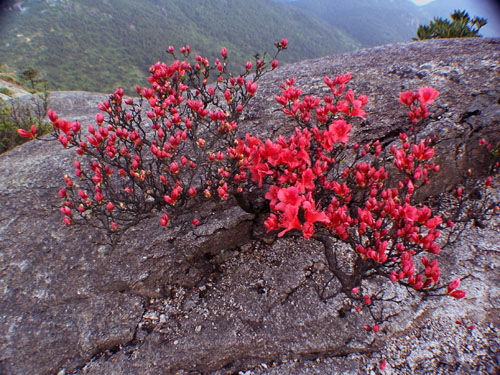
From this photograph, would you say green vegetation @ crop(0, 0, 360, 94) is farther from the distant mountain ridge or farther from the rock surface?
the rock surface

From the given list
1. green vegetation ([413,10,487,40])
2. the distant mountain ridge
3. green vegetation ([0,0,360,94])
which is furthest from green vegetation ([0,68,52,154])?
the distant mountain ridge

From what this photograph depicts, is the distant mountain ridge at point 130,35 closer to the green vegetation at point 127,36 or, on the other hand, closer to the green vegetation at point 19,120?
the green vegetation at point 127,36

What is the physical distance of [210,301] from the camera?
2.90m

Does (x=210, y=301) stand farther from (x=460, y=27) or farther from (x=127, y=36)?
(x=127, y=36)

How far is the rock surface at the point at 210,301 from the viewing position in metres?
2.49

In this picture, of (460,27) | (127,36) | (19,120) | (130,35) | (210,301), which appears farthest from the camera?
(130,35)

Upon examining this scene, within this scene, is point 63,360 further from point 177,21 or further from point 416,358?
point 177,21

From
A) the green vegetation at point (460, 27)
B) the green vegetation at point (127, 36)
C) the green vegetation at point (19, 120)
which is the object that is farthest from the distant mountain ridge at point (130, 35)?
the green vegetation at point (460, 27)

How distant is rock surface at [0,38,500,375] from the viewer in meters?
2.49

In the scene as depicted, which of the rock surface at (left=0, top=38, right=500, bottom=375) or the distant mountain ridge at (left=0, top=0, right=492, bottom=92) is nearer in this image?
the rock surface at (left=0, top=38, right=500, bottom=375)

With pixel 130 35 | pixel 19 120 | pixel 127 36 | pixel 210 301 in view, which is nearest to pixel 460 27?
pixel 210 301

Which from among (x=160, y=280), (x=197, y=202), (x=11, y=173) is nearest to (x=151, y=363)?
(x=160, y=280)

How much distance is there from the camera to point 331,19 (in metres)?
127

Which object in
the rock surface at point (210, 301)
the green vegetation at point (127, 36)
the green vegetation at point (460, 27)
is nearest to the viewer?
the rock surface at point (210, 301)
